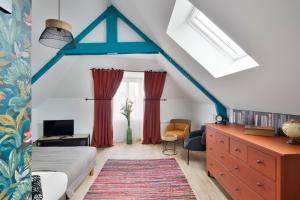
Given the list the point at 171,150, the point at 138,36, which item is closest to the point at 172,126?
the point at 171,150

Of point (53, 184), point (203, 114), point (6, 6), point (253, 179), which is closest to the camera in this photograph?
point (6, 6)

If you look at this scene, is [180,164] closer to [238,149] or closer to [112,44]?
[238,149]

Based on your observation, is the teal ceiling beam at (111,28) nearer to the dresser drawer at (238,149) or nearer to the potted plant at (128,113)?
the potted plant at (128,113)

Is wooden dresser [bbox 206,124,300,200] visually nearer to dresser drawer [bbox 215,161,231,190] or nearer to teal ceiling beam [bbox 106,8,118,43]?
dresser drawer [bbox 215,161,231,190]

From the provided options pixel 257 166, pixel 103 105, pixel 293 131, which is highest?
pixel 103 105

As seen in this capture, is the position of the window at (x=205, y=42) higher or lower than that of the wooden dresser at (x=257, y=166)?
higher

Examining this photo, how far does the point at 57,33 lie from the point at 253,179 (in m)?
2.54

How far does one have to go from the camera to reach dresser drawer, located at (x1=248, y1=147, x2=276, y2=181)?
1354mm

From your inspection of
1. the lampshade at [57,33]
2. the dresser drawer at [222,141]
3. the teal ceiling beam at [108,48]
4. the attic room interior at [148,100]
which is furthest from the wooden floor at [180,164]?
the teal ceiling beam at [108,48]

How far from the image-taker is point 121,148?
14.7 feet

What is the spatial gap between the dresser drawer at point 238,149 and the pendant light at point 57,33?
2221mm

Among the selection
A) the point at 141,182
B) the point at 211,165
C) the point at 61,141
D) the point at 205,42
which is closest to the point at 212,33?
the point at 205,42

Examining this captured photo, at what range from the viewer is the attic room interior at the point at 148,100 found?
28.4 inches

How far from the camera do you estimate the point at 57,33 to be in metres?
1.83
